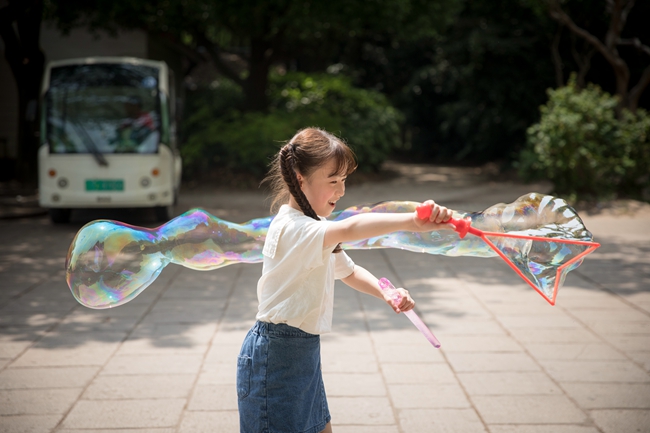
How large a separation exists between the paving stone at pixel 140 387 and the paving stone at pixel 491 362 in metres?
1.88

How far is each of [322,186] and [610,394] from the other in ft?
9.17

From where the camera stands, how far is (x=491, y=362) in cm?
479

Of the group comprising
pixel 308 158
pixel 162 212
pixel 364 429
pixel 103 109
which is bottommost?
pixel 162 212

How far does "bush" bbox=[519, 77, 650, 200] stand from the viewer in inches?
501

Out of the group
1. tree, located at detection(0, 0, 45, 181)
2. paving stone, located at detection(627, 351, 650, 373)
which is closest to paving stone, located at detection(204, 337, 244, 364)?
paving stone, located at detection(627, 351, 650, 373)

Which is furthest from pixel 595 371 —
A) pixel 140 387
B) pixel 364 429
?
pixel 140 387

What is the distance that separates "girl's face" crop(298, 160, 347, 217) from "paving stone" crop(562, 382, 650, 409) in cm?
249

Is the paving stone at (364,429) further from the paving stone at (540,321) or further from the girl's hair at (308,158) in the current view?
the paving stone at (540,321)

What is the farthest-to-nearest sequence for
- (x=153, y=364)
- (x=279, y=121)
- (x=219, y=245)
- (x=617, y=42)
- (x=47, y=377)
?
(x=279, y=121)
(x=617, y=42)
(x=153, y=364)
(x=47, y=377)
(x=219, y=245)

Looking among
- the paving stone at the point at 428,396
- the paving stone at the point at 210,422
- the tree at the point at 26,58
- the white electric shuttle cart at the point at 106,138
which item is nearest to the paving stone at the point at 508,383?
the paving stone at the point at 428,396

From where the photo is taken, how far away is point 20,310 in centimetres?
623

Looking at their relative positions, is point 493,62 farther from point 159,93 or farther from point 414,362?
point 414,362

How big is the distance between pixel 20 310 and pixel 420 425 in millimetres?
4198

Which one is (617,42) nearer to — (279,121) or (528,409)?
(279,121)
